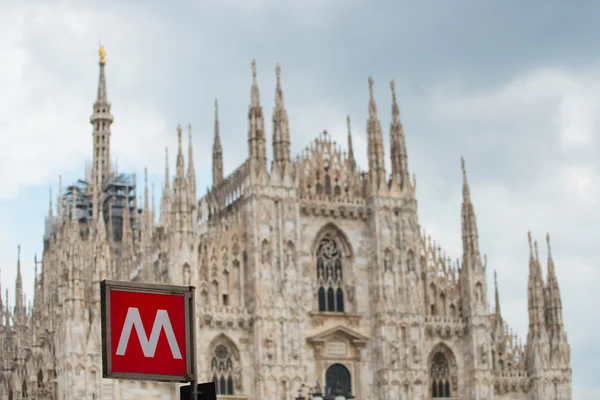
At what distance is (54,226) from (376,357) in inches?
1235

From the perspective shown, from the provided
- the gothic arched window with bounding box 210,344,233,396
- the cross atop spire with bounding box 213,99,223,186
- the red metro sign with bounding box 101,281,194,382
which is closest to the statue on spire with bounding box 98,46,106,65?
the cross atop spire with bounding box 213,99,223,186

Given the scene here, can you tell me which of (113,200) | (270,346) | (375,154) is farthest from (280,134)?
(113,200)

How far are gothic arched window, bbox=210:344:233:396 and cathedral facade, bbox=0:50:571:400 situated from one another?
0.19 ft

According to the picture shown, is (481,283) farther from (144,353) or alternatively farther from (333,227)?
(144,353)

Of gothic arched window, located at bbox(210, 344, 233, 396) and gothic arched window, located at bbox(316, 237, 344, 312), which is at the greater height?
gothic arched window, located at bbox(316, 237, 344, 312)

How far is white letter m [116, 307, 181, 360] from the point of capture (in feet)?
38.0

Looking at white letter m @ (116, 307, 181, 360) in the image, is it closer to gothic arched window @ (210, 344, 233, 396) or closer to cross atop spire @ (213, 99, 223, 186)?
gothic arched window @ (210, 344, 233, 396)

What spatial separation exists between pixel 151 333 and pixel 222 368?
4010 centimetres

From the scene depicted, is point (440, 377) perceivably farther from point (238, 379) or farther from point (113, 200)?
point (113, 200)

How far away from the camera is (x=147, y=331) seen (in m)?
11.6

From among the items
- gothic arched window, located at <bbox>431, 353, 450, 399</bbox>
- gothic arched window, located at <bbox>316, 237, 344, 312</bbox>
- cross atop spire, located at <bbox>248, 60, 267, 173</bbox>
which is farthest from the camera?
gothic arched window, located at <bbox>431, 353, 450, 399</bbox>

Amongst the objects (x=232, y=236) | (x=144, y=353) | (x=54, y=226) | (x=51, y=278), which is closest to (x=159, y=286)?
(x=144, y=353)

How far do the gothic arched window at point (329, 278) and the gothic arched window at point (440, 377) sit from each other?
5.86 m

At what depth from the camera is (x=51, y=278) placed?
64.4 m
